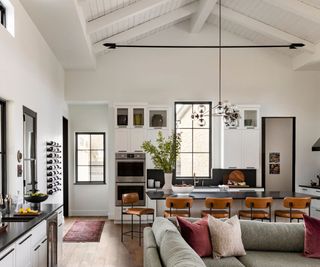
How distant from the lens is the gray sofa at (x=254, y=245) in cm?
367

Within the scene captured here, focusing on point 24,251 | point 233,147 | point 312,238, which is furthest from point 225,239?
point 233,147

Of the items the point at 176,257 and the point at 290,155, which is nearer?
the point at 176,257

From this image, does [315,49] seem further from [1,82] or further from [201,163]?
[1,82]

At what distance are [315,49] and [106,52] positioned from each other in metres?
4.65

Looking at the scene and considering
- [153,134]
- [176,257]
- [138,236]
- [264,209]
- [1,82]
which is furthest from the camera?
[153,134]

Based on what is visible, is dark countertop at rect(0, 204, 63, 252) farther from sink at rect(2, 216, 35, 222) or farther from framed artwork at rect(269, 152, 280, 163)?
framed artwork at rect(269, 152, 280, 163)

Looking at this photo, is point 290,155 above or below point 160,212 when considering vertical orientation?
above

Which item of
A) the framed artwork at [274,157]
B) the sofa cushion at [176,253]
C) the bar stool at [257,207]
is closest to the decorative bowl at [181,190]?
the bar stool at [257,207]

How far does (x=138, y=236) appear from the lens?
8250mm

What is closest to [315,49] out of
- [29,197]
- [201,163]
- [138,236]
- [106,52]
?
[201,163]

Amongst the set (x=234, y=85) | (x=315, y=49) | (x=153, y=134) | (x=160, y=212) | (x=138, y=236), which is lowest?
(x=138, y=236)

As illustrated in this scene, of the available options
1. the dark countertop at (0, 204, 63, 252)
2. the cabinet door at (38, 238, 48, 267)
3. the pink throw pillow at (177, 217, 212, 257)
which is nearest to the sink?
the dark countertop at (0, 204, 63, 252)

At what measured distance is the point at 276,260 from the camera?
459 cm

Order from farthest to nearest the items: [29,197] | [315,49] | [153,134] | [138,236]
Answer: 1. [153,134]
2. [315,49]
3. [138,236]
4. [29,197]
